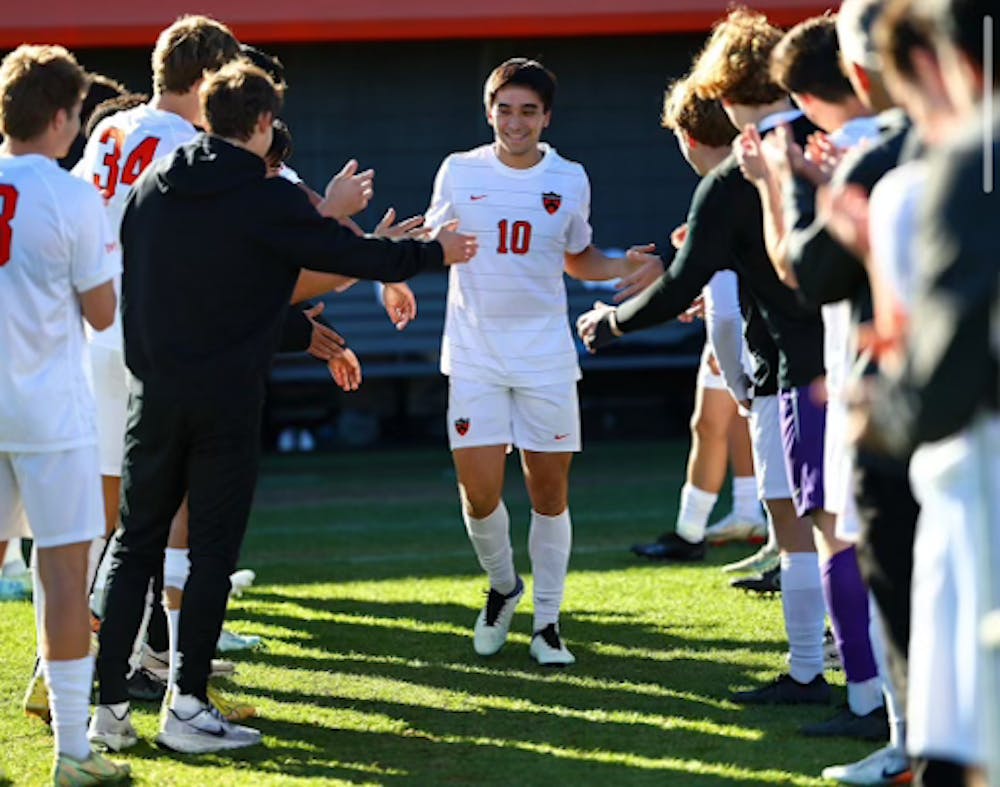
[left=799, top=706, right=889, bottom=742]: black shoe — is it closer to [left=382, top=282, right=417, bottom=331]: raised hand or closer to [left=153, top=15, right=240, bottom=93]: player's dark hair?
[left=382, top=282, right=417, bottom=331]: raised hand

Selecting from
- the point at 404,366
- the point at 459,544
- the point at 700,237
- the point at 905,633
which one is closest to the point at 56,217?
the point at 700,237

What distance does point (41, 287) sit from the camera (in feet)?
16.4

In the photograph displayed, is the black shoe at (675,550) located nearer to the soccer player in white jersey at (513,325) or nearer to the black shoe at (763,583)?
the black shoe at (763,583)

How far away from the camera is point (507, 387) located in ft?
22.5

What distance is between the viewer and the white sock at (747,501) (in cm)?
948

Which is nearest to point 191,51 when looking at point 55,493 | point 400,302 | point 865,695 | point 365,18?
point 400,302

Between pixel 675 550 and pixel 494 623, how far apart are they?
237cm

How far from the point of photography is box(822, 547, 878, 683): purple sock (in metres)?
5.29

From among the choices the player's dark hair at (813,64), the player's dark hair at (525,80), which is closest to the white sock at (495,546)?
the player's dark hair at (525,80)

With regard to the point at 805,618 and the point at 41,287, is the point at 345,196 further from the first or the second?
the point at 805,618

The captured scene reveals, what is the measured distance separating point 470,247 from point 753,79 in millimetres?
1064

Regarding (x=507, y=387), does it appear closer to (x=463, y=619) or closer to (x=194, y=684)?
(x=463, y=619)

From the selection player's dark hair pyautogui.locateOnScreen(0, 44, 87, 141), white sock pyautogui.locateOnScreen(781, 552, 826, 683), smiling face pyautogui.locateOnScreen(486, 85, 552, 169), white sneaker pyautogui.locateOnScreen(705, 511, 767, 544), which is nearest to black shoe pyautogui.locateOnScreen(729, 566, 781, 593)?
white sneaker pyautogui.locateOnScreen(705, 511, 767, 544)

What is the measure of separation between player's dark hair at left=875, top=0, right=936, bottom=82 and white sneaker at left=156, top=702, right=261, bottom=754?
10.5 ft
